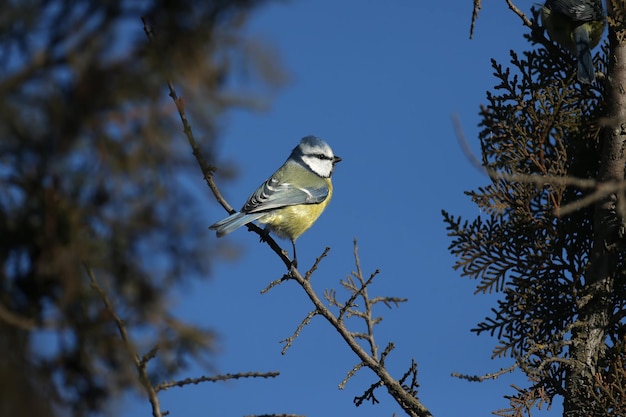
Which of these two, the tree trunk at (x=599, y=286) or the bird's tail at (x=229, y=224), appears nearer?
the tree trunk at (x=599, y=286)

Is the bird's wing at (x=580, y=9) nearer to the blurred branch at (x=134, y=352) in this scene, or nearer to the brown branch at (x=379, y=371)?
the brown branch at (x=379, y=371)

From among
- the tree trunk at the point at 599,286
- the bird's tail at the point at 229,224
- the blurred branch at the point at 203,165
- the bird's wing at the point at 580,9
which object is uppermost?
the bird's wing at the point at 580,9

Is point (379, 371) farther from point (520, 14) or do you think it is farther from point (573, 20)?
point (573, 20)

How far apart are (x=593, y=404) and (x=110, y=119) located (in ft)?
8.52

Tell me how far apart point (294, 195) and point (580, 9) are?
2441 millimetres

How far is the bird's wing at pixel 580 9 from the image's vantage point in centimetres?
500

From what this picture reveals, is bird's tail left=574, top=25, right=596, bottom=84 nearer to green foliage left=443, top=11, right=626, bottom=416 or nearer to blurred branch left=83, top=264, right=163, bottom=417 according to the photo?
green foliage left=443, top=11, right=626, bottom=416

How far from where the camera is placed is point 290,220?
17.8 feet

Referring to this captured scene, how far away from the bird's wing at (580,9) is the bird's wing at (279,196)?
2.24 metres

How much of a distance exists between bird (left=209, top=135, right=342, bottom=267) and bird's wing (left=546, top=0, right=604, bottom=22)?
2.25 meters

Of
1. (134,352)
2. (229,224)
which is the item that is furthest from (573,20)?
(134,352)

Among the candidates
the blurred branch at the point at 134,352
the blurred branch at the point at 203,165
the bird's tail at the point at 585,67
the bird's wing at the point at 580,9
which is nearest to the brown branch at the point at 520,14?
the bird's tail at the point at 585,67

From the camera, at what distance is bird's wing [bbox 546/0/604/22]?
16.4 feet

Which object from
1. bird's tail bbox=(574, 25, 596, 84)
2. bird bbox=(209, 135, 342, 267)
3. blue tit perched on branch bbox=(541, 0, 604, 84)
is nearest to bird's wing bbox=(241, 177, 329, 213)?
bird bbox=(209, 135, 342, 267)
